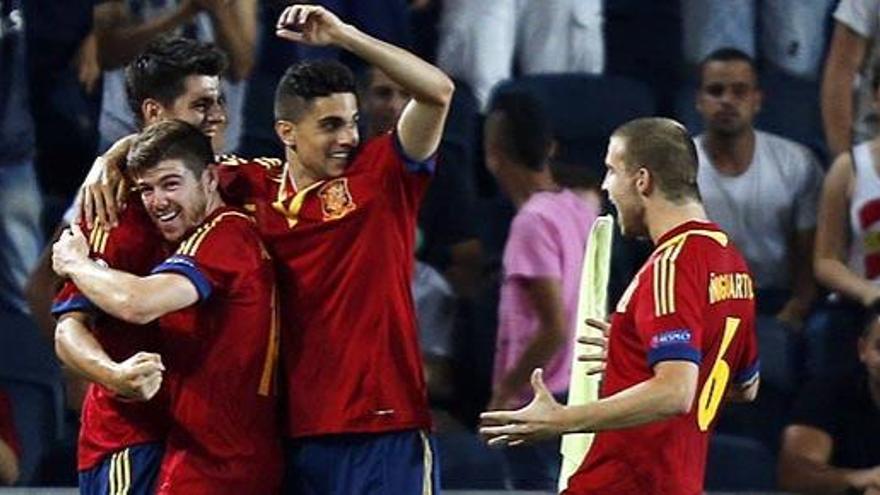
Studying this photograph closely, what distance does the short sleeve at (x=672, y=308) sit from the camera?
586 cm

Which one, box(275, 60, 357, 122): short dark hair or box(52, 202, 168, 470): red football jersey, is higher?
box(275, 60, 357, 122): short dark hair

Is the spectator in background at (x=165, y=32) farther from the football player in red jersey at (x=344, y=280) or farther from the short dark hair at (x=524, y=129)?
the football player in red jersey at (x=344, y=280)

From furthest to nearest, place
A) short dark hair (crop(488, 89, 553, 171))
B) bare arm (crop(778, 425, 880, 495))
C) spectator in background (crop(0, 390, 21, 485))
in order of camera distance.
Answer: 1. short dark hair (crop(488, 89, 553, 171))
2. spectator in background (crop(0, 390, 21, 485))
3. bare arm (crop(778, 425, 880, 495))

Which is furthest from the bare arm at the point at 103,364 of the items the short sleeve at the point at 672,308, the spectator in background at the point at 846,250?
the spectator in background at the point at 846,250

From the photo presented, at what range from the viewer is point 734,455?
8.47 meters

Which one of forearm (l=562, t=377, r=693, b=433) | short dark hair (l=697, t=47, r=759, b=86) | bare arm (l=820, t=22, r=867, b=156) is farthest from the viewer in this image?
bare arm (l=820, t=22, r=867, b=156)

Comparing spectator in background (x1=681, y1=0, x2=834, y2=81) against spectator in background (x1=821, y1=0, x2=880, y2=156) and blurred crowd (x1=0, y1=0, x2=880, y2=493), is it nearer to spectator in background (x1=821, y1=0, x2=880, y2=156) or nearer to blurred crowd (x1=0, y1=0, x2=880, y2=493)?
blurred crowd (x1=0, y1=0, x2=880, y2=493)

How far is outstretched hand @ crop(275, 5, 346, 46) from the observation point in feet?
20.1

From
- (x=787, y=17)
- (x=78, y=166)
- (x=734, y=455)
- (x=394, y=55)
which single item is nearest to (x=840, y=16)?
(x=787, y=17)

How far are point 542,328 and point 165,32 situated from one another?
1.62m

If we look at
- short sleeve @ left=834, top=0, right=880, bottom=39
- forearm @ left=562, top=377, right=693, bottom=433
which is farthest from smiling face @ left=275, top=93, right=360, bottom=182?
short sleeve @ left=834, top=0, right=880, bottom=39

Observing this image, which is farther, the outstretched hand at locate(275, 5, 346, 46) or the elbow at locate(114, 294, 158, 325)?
the outstretched hand at locate(275, 5, 346, 46)

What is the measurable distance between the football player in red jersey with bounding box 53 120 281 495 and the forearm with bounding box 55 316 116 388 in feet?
0.33

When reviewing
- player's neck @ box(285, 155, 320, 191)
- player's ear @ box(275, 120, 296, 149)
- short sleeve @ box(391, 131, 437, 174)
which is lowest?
player's neck @ box(285, 155, 320, 191)
